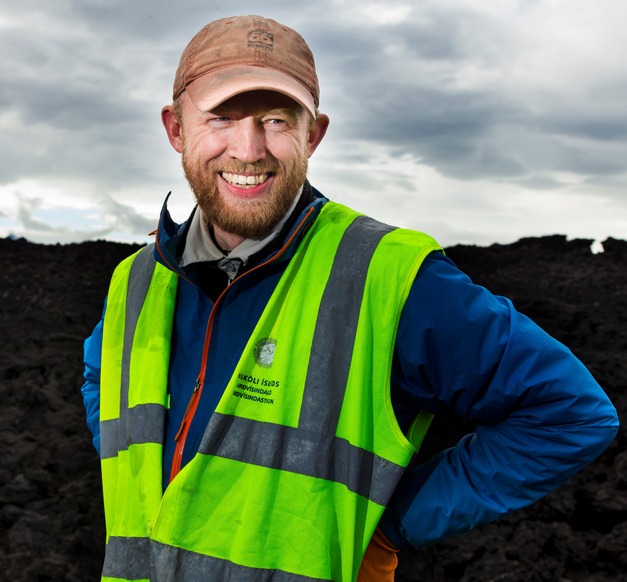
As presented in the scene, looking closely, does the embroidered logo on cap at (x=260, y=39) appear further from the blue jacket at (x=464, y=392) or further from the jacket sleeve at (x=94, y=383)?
the jacket sleeve at (x=94, y=383)

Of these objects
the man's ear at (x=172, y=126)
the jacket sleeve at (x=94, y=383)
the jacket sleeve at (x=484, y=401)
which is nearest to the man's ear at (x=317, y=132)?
the man's ear at (x=172, y=126)

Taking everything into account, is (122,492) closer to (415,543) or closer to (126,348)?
(126,348)

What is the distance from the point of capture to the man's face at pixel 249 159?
2150 mm

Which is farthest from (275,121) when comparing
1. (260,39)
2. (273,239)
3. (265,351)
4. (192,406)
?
(192,406)

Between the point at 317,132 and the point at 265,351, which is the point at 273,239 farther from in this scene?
the point at 317,132

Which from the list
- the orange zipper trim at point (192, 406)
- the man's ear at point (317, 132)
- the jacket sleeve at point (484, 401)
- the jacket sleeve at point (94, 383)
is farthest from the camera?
the jacket sleeve at point (94, 383)

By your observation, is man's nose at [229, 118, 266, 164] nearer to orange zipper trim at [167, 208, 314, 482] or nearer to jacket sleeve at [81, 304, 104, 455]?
orange zipper trim at [167, 208, 314, 482]

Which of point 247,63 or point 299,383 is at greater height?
point 247,63

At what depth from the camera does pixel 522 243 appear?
36.9ft

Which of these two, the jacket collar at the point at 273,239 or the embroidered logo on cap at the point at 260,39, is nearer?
the jacket collar at the point at 273,239

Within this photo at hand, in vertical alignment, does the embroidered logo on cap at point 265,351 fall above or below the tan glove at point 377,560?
above

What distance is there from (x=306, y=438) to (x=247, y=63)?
1057 mm

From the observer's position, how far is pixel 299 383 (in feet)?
6.34

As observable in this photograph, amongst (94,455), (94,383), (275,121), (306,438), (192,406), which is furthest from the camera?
(94,455)
